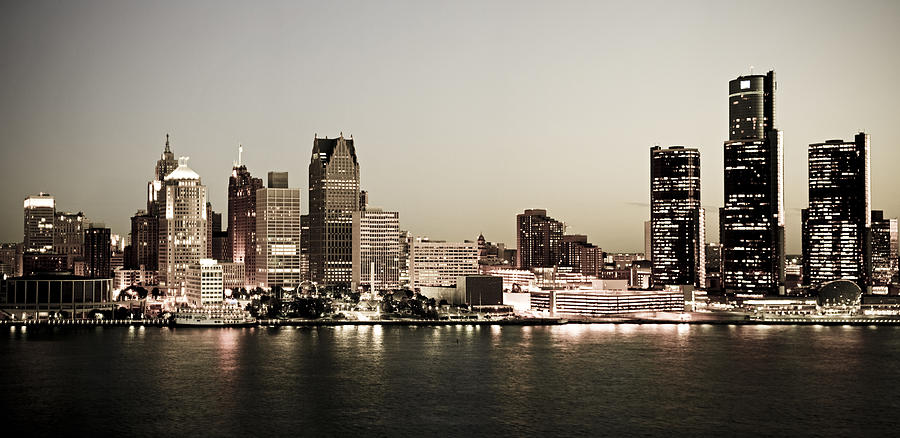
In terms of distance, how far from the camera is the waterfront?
42.2m

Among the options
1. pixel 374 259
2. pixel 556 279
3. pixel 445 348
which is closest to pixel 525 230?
pixel 556 279

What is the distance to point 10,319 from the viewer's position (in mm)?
94688

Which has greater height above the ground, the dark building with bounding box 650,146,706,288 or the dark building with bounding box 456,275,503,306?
the dark building with bounding box 650,146,706,288

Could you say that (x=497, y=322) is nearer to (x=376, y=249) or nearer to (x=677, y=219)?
(x=376, y=249)

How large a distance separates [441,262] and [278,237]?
24.8 metres

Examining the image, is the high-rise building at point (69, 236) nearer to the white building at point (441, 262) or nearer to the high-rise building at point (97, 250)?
the high-rise building at point (97, 250)

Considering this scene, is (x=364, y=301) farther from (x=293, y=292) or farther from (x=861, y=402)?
(x=861, y=402)

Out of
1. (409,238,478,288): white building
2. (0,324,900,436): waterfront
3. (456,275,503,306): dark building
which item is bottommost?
(0,324,900,436): waterfront

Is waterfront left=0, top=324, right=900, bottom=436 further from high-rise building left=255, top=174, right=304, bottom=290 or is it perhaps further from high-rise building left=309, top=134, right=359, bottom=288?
high-rise building left=255, top=174, right=304, bottom=290

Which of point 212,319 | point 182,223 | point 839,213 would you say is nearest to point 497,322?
point 212,319

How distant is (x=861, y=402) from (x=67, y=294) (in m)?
79.5

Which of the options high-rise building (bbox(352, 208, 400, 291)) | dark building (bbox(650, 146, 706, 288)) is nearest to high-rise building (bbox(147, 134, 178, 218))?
high-rise building (bbox(352, 208, 400, 291))

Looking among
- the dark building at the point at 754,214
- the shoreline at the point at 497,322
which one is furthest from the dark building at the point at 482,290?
the dark building at the point at 754,214

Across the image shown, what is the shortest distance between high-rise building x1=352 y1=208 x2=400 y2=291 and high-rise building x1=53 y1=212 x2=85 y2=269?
5336cm
